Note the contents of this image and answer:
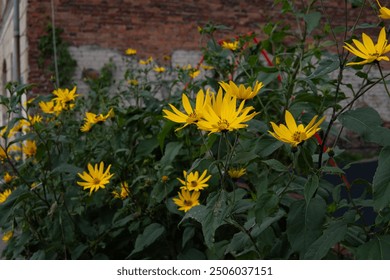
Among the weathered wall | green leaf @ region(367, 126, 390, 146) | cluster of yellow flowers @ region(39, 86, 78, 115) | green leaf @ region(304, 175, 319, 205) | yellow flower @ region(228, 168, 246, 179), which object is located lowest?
the weathered wall

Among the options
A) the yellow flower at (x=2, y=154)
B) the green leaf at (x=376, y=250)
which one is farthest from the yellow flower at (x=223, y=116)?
the yellow flower at (x=2, y=154)

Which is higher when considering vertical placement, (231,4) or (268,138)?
(268,138)

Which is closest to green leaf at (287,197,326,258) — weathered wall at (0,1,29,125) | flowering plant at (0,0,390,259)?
flowering plant at (0,0,390,259)

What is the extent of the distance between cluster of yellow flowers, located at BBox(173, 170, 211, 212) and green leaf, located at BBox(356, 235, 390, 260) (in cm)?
47

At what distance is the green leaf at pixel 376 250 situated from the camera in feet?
3.99

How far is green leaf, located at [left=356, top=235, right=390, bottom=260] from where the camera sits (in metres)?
1.21

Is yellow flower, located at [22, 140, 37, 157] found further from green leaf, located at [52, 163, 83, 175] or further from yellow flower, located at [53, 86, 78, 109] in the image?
green leaf, located at [52, 163, 83, 175]

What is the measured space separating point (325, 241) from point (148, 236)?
707 mm

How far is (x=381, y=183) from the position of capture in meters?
1.16

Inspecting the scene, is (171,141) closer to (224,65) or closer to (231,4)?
(224,65)

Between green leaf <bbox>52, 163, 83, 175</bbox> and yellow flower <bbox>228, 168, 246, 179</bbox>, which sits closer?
yellow flower <bbox>228, 168, 246, 179</bbox>
